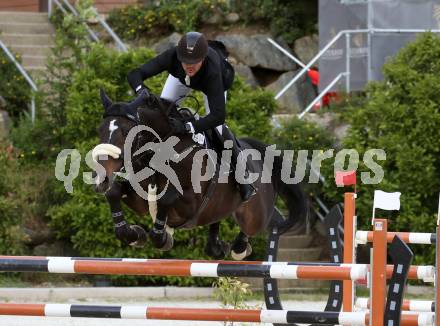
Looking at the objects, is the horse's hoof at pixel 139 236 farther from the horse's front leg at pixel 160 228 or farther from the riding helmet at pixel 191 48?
the riding helmet at pixel 191 48

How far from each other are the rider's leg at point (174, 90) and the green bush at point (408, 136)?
19.9ft

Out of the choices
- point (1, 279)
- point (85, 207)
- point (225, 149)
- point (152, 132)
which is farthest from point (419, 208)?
point (152, 132)

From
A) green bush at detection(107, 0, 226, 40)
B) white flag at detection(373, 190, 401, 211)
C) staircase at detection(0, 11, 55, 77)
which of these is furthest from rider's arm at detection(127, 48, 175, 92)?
green bush at detection(107, 0, 226, 40)

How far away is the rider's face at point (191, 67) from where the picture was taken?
7.66 m

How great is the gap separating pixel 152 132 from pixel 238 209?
4.90 ft

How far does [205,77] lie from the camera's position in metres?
7.85

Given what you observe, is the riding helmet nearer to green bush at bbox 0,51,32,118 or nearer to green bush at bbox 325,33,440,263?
green bush at bbox 325,33,440,263

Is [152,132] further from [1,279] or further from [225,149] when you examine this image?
[1,279]

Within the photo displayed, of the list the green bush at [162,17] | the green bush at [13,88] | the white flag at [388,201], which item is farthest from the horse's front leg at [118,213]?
the green bush at [162,17]

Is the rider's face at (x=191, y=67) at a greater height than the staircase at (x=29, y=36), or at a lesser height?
greater

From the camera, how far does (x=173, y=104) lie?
773 centimetres

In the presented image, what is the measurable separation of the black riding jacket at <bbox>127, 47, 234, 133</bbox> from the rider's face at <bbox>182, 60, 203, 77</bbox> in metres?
0.09

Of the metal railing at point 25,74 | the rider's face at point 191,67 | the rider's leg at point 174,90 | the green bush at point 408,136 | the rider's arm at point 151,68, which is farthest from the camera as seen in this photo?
the metal railing at point 25,74

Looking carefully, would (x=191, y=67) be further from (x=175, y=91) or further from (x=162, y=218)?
(x=162, y=218)
